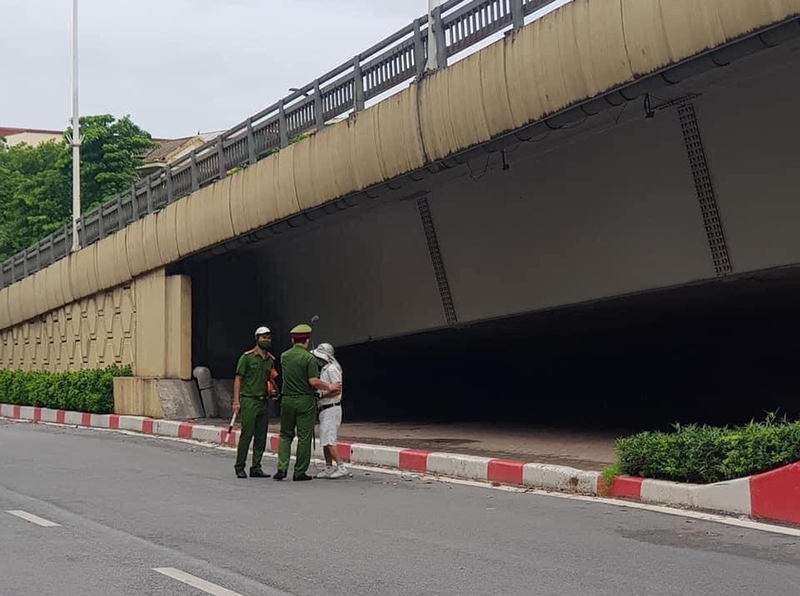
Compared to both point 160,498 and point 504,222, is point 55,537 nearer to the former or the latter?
point 160,498

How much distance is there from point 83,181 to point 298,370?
45.7 metres

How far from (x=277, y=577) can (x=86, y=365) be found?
808 inches

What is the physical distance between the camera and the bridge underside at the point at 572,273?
39.1 feet

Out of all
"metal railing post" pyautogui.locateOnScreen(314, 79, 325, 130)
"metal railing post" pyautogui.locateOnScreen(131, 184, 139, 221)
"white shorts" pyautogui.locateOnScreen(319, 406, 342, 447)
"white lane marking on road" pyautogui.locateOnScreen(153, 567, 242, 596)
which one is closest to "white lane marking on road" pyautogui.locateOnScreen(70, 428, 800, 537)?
"white shorts" pyautogui.locateOnScreen(319, 406, 342, 447)

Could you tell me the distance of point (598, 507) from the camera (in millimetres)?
9211

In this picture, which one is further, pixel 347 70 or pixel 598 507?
pixel 347 70

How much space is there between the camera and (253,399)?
39.0 ft

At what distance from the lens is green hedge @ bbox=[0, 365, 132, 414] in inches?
901

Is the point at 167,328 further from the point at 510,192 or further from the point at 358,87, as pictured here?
the point at 510,192

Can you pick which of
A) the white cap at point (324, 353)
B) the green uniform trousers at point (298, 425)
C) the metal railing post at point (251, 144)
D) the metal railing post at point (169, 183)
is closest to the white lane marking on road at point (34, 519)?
the green uniform trousers at point (298, 425)

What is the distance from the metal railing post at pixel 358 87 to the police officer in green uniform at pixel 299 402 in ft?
15.5

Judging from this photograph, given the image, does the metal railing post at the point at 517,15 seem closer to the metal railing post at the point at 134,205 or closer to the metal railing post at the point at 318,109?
the metal railing post at the point at 318,109

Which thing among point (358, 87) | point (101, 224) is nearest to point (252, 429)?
point (358, 87)

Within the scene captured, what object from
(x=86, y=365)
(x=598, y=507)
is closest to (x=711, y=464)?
(x=598, y=507)
